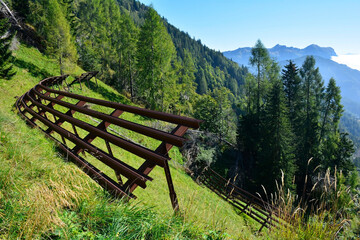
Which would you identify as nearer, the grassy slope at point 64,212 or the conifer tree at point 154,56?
the grassy slope at point 64,212

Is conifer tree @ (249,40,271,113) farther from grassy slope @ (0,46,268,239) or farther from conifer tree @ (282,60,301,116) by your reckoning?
grassy slope @ (0,46,268,239)

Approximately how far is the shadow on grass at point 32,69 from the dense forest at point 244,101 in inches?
97.8

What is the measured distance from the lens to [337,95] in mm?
38094

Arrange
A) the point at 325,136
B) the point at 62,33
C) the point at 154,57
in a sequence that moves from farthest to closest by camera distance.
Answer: the point at 325,136, the point at 154,57, the point at 62,33

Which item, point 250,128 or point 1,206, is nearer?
point 1,206

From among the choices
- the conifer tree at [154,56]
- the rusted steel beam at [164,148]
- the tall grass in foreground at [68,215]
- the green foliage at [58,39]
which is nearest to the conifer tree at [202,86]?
the conifer tree at [154,56]

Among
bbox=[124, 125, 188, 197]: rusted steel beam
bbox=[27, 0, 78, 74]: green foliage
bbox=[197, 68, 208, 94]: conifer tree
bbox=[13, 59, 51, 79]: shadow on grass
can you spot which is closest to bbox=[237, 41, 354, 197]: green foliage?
bbox=[124, 125, 188, 197]: rusted steel beam

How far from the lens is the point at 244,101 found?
42062 mm

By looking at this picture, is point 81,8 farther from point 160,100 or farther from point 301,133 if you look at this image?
point 301,133

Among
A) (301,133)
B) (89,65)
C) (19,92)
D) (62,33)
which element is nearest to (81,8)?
(89,65)

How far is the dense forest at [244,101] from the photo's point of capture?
25486 millimetres

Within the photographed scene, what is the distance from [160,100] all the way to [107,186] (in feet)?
98.5

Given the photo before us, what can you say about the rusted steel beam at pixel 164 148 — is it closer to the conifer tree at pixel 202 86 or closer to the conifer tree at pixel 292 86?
the conifer tree at pixel 292 86

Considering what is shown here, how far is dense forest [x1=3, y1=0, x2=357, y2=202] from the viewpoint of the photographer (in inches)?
1003
